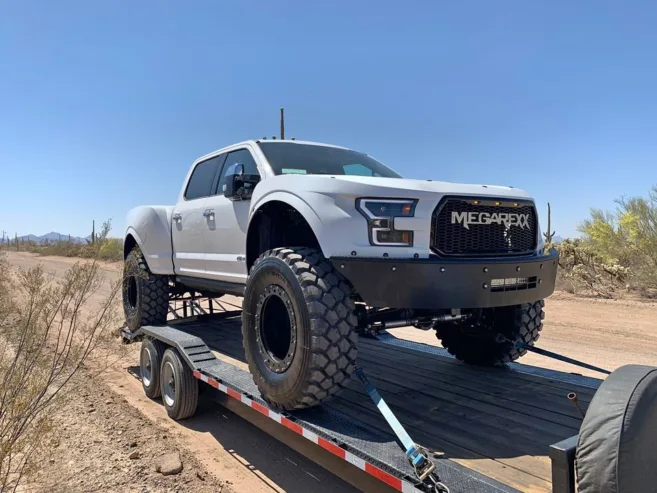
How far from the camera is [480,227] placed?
10.7 ft

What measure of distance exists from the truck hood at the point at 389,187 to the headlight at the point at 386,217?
0.05 m

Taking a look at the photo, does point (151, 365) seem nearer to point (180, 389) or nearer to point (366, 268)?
point (180, 389)

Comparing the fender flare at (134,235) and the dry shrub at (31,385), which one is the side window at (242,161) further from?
the fender flare at (134,235)

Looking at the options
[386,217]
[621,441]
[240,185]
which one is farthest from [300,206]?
[621,441]

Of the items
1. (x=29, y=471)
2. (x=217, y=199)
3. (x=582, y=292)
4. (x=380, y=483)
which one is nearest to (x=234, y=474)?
(x=29, y=471)

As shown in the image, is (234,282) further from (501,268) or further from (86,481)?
(501,268)

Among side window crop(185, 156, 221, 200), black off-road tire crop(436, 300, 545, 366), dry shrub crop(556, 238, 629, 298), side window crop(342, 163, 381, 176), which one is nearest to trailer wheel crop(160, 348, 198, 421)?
side window crop(185, 156, 221, 200)

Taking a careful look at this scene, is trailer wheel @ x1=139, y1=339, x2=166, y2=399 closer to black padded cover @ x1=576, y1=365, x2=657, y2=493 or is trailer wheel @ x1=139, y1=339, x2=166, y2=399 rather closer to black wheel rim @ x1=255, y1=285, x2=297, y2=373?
black wheel rim @ x1=255, y1=285, x2=297, y2=373

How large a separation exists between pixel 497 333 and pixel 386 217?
178 cm

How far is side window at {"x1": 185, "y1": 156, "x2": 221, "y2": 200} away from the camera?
18.2ft

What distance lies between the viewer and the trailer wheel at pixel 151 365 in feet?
18.4

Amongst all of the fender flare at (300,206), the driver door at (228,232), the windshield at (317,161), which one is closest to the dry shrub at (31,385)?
the driver door at (228,232)

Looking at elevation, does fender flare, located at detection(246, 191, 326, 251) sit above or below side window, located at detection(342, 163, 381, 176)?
below

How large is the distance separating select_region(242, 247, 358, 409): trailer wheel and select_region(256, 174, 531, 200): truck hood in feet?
1.46
